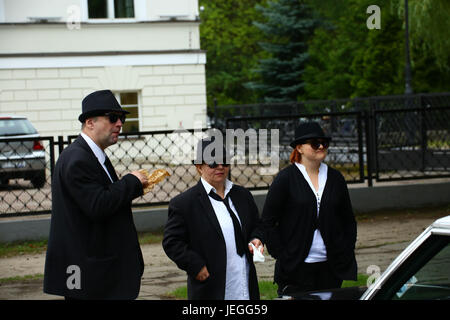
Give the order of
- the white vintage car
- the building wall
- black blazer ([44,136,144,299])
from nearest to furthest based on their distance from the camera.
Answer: the white vintage car < black blazer ([44,136,144,299]) < the building wall

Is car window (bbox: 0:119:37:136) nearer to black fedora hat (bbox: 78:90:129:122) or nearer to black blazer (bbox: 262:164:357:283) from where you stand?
black blazer (bbox: 262:164:357:283)

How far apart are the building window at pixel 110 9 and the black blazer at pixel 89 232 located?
20.2 metres

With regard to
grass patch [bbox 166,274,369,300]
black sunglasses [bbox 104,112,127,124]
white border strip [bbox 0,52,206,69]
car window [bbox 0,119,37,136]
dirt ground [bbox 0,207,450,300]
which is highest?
white border strip [bbox 0,52,206,69]

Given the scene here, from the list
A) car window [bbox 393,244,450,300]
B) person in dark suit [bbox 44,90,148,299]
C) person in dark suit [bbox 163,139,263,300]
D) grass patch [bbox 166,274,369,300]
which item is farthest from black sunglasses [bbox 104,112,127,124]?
grass patch [bbox 166,274,369,300]

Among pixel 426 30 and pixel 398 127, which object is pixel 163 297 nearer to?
pixel 398 127

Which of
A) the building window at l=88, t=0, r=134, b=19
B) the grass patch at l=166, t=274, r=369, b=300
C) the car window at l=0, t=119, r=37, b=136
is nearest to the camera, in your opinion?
the grass patch at l=166, t=274, r=369, b=300

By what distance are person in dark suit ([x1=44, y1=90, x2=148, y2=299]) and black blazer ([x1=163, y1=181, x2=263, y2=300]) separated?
29 cm

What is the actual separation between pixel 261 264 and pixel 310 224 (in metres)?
4.07

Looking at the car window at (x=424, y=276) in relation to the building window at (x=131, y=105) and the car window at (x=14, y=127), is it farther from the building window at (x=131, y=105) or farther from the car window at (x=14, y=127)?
the building window at (x=131, y=105)

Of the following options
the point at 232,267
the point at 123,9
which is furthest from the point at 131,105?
the point at 232,267

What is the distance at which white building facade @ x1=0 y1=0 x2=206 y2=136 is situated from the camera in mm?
23000

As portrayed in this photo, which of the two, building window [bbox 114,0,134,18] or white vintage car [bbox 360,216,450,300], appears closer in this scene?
white vintage car [bbox 360,216,450,300]

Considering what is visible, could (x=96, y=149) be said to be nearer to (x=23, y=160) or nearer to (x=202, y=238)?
(x=202, y=238)

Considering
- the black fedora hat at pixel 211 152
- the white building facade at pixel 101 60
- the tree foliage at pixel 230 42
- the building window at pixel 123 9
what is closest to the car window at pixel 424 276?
the black fedora hat at pixel 211 152
